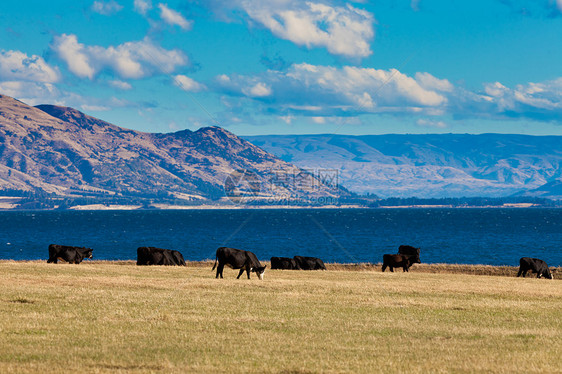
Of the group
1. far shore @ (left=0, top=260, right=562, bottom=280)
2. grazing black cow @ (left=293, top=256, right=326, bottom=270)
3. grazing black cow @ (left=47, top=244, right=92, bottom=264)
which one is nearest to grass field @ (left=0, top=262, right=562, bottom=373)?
grazing black cow @ (left=47, top=244, right=92, bottom=264)

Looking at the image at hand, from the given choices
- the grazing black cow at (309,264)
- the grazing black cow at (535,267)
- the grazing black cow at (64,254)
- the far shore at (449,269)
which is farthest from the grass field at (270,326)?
the grazing black cow at (309,264)

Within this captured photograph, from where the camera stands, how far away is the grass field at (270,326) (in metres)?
17.8

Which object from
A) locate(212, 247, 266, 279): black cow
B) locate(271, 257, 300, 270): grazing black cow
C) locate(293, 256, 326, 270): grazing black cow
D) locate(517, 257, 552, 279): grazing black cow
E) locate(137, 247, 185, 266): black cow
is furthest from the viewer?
locate(293, 256, 326, 270): grazing black cow

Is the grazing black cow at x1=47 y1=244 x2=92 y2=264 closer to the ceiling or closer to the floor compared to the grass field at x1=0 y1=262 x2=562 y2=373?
closer to the ceiling

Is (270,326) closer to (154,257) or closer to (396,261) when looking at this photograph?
(154,257)

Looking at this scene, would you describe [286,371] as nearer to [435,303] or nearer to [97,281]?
[435,303]

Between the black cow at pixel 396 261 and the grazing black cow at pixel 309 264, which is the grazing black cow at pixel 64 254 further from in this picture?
the black cow at pixel 396 261

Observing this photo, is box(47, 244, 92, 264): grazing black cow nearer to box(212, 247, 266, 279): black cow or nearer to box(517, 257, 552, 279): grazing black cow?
box(212, 247, 266, 279): black cow

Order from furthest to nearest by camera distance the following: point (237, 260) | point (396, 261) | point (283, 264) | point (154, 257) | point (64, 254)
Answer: point (283, 264)
point (396, 261)
point (154, 257)
point (64, 254)
point (237, 260)

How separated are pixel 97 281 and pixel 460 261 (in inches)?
3173

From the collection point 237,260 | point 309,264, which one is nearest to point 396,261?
point 309,264

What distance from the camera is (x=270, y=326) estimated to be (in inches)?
934

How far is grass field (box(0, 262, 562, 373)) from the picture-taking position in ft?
58.3

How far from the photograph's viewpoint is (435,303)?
3102cm
